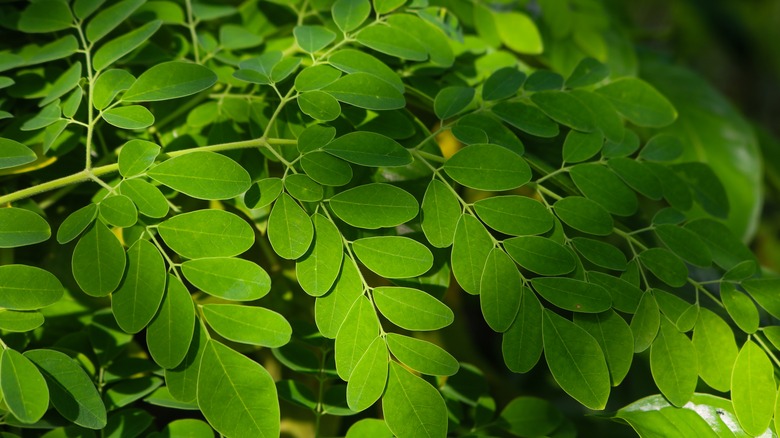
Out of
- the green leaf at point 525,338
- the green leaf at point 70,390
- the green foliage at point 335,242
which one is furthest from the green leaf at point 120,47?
the green leaf at point 525,338

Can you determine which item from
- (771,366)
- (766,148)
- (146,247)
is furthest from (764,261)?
(146,247)

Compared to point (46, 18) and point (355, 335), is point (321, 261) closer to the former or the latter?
point (355, 335)

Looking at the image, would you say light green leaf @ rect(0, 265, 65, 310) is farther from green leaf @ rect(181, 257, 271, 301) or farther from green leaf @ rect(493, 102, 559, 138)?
green leaf @ rect(493, 102, 559, 138)

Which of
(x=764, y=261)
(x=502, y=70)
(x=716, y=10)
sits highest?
(x=502, y=70)

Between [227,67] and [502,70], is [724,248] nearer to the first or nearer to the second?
[502,70]

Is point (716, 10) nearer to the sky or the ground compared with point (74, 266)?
nearer to the ground

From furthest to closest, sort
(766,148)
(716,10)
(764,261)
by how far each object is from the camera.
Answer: (716,10) → (764,261) → (766,148)

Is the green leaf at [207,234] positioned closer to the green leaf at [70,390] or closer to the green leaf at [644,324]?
the green leaf at [70,390]
